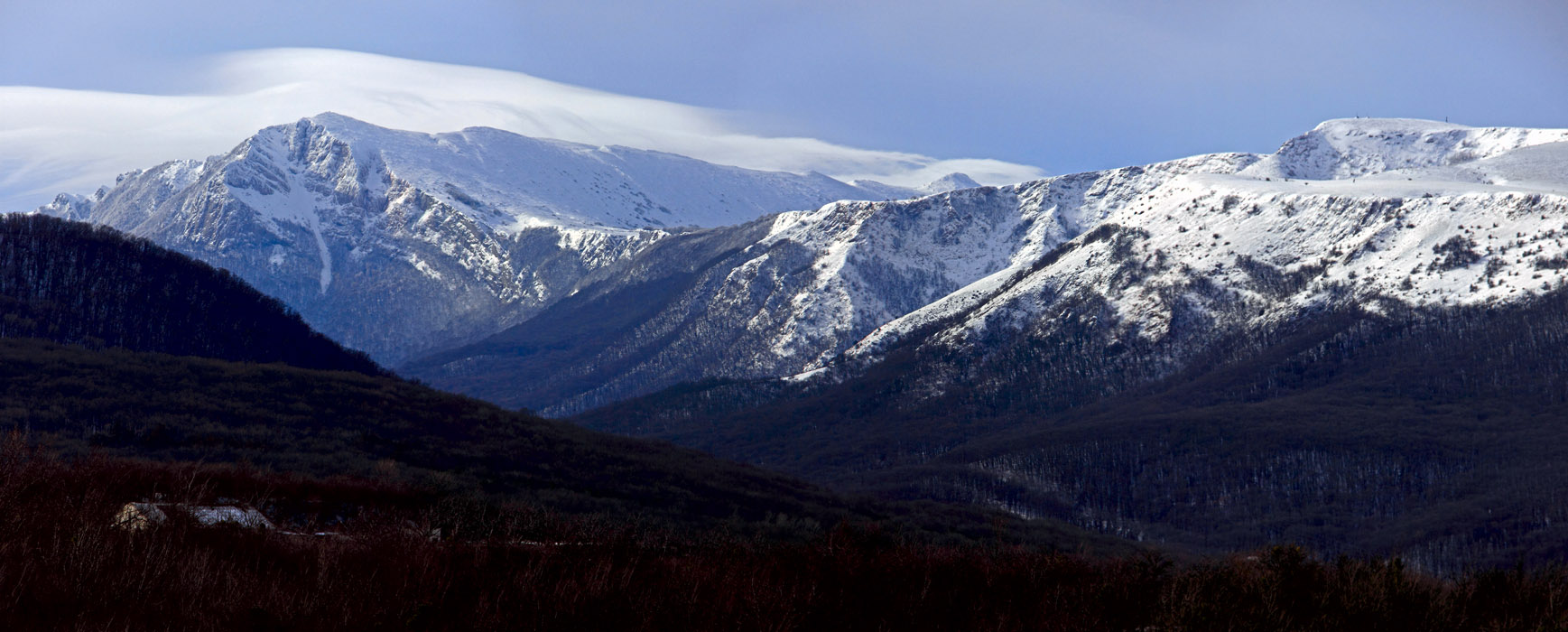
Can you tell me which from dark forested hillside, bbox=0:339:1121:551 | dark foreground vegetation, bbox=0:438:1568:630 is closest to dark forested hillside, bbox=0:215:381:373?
dark forested hillside, bbox=0:339:1121:551

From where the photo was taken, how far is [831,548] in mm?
32094

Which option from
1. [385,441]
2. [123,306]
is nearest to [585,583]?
[385,441]

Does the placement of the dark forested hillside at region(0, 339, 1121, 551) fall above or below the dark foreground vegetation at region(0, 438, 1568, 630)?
below

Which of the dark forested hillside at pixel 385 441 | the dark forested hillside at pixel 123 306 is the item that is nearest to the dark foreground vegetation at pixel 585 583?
the dark forested hillside at pixel 385 441

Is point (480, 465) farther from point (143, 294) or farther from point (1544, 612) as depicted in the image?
point (143, 294)

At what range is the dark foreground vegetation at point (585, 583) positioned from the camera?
19750 millimetres

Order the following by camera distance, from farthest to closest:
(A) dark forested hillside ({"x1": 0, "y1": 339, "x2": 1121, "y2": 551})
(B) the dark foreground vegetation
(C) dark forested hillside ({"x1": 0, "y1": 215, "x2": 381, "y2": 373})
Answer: (C) dark forested hillside ({"x1": 0, "y1": 215, "x2": 381, "y2": 373}) → (A) dark forested hillside ({"x1": 0, "y1": 339, "x2": 1121, "y2": 551}) → (B) the dark foreground vegetation

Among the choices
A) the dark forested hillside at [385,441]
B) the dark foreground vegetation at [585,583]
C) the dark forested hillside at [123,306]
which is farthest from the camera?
the dark forested hillside at [123,306]

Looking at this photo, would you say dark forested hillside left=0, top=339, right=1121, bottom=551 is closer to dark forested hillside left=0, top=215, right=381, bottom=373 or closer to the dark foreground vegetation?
the dark foreground vegetation

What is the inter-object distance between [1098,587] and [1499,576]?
477 inches

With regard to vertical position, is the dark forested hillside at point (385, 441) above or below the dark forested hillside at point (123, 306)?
below

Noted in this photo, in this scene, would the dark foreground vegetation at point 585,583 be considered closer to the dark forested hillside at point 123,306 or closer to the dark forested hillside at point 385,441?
the dark forested hillside at point 385,441

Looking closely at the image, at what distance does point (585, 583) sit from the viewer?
23703mm

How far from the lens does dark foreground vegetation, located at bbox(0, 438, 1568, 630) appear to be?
19.8m
